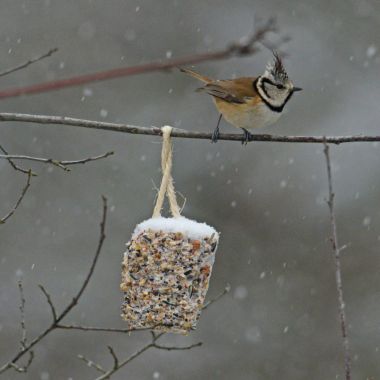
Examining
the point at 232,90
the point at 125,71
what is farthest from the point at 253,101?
the point at 125,71

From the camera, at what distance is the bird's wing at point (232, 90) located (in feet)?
10.9

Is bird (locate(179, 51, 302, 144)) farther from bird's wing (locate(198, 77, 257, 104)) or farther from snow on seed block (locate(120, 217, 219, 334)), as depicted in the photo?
snow on seed block (locate(120, 217, 219, 334))

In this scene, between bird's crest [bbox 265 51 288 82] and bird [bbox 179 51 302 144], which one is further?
bird [bbox 179 51 302 144]

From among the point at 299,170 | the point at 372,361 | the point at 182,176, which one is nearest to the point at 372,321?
the point at 372,361

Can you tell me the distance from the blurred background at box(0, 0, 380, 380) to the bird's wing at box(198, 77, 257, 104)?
A: 4300 millimetres

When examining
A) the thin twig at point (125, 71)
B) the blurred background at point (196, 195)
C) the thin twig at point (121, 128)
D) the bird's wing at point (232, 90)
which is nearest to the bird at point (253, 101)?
the bird's wing at point (232, 90)

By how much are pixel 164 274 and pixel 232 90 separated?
951 mm

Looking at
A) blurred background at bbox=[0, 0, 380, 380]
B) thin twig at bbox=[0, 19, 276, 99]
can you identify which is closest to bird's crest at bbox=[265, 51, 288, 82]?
thin twig at bbox=[0, 19, 276, 99]

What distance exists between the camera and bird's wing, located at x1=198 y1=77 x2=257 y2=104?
333 centimetres

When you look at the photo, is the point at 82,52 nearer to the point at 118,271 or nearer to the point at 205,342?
the point at 118,271

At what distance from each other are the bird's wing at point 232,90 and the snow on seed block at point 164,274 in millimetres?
736

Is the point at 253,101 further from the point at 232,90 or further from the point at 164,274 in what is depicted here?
the point at 164,274

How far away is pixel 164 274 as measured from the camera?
9.03 ft

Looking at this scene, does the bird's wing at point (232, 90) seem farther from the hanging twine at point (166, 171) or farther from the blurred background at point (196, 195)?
the blurred background at point (196, 195)
